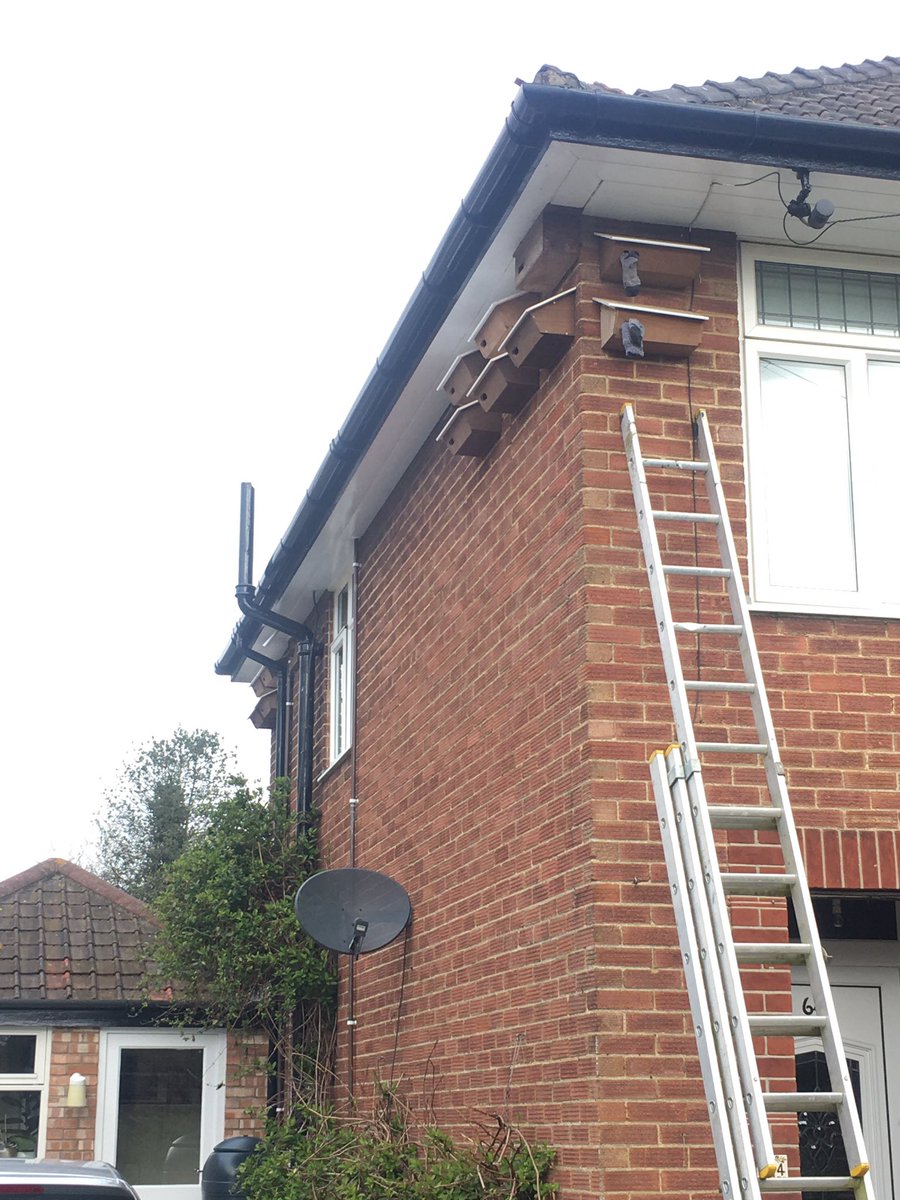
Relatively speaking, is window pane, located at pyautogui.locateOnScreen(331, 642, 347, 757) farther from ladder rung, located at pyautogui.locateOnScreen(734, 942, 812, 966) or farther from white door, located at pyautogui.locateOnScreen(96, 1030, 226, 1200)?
ladder rung, located at pyautogui.locateOnScreen(734, 942, 812, 966)

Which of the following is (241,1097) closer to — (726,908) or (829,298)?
(829,298)

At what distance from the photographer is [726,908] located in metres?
5.23

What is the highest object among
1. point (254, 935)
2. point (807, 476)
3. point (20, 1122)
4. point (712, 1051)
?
point (807, 476)

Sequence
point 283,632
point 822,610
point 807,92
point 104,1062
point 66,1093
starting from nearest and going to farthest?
point 822,610, point 807,92, point 283,632, point 66,1093, point 104,1062

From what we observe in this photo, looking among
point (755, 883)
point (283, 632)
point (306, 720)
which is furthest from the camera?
point (283, 632)

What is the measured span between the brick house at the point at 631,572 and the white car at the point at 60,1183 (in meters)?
1.73

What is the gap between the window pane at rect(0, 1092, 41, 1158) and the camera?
15898 millimetres

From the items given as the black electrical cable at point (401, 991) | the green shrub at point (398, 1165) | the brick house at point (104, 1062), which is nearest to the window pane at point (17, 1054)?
the brick house at point (104, 1062)

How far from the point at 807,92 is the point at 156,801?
134 ft

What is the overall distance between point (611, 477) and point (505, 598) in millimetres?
1184

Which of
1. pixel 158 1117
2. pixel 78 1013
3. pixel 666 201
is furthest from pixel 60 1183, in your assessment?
pixel 158 1117

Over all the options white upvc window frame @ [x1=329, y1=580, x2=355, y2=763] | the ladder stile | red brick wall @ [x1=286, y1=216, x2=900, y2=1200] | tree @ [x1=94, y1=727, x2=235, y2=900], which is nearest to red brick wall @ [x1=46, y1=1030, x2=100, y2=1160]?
white upvc window frame @ [x1=329, y1=580, x2=355, y2=763]

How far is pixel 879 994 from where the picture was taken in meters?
7.35

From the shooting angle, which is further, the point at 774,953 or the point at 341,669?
the point at 341,669
